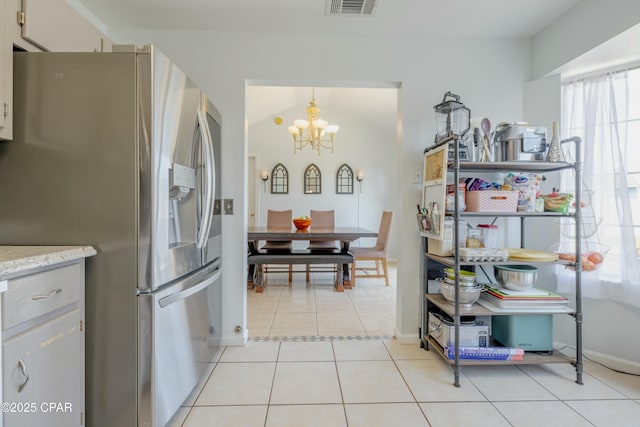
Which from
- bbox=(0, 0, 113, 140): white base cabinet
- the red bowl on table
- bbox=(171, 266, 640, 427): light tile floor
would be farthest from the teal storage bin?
bbox=(0, 0, 113, 140): white base cabinet

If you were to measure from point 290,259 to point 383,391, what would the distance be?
87.6 inches

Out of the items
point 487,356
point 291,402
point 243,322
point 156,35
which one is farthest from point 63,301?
point 487,356

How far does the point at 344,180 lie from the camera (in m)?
5.71

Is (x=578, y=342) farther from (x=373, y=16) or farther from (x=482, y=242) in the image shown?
(x=373, y=16)

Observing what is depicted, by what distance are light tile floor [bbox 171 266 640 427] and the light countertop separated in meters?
0.95

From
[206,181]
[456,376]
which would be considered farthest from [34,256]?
[456,376]

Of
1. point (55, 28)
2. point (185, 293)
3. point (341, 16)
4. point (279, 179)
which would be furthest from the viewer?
point (279, 179)

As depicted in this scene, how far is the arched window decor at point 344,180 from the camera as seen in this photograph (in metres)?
5.70

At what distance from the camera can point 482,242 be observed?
2.01 meters

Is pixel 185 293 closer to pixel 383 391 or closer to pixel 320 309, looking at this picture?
pixel 383 391

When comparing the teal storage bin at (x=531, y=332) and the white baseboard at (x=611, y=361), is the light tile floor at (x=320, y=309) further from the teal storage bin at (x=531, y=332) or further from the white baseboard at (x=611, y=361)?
the white baseboard at (x=611, y=361)

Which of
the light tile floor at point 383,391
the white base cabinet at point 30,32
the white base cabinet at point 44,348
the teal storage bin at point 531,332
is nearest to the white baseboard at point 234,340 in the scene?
the light tile floor at point 383,391
